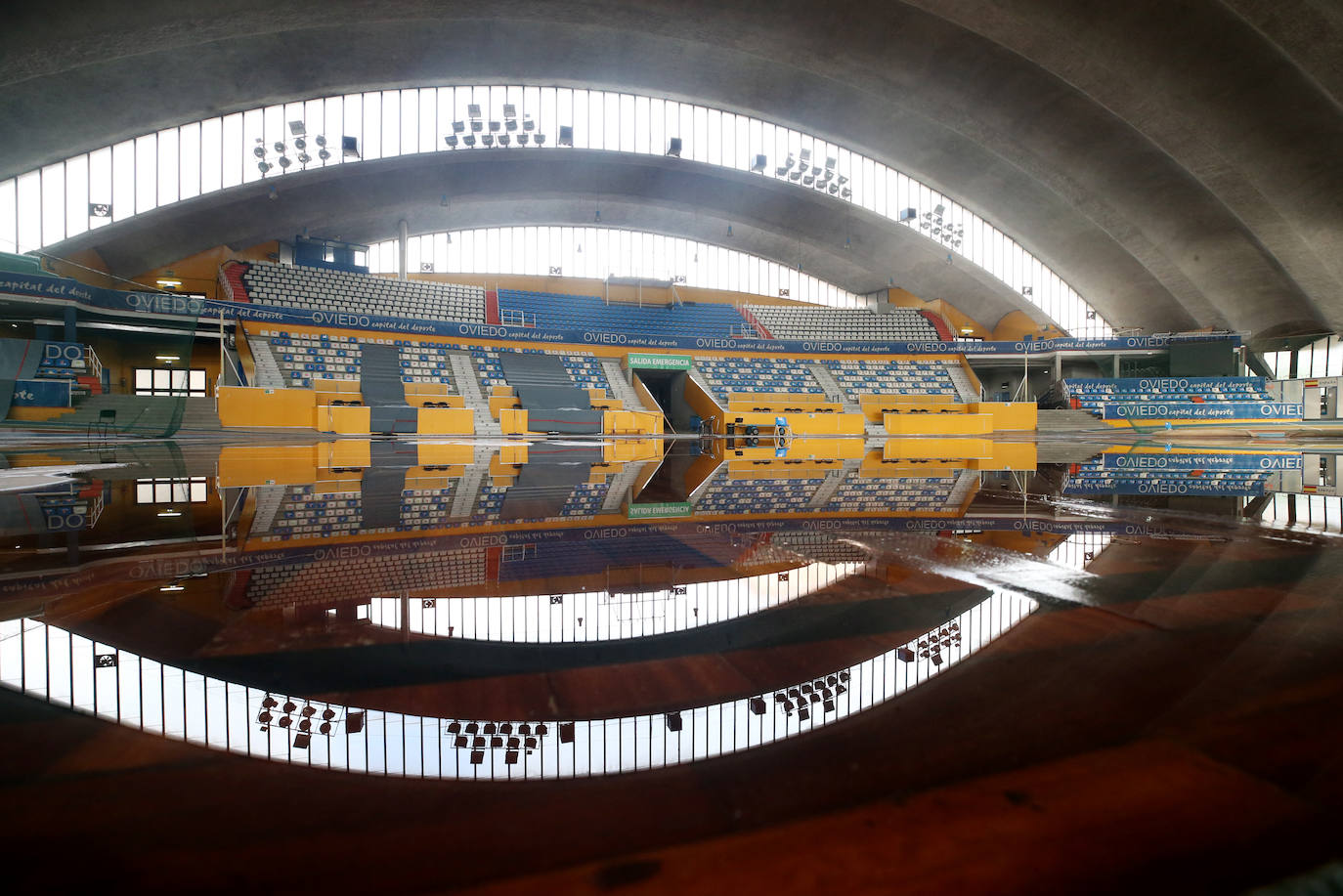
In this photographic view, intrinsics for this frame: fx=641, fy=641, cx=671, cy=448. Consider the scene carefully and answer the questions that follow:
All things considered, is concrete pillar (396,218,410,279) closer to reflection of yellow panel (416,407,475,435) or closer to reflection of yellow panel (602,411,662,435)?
reflection of yellow panel (416,407,475,435)

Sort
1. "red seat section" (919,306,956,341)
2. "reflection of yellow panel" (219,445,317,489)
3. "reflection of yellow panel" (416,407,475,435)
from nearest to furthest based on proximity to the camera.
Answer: "reflection of yellow panel" (219,445,317,489)
"reflection of yellow panel" (416,407,475,435)
"red seat section" (919,306,956,341)

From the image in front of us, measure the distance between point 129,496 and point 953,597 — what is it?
6601mm

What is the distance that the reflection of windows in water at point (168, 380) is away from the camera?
23.9 meters

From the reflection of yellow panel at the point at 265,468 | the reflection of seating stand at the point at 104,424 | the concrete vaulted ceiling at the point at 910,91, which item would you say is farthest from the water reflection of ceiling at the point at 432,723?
the concrete vaulted ceiling at the point at 910,91

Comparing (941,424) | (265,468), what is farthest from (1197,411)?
(265,468)

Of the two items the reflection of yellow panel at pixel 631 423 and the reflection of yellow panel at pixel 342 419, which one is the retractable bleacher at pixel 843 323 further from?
the reflection of yellow panel at pixel 342 419

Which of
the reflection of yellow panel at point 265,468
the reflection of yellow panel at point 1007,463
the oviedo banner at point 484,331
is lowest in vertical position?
the reflection of yellow panel at point 265,468

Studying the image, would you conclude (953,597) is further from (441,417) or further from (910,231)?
(910,231)

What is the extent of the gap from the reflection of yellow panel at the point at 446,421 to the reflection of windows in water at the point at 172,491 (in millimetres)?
13457

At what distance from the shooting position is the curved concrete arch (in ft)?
84.7

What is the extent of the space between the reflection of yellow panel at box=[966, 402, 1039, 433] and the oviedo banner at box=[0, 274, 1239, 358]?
5.19m

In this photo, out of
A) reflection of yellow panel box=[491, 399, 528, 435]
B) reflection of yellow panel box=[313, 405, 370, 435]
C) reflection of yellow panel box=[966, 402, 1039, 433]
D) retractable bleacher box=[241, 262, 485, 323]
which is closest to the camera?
reflection of yellow panel box=[313, 405, 370, 435]

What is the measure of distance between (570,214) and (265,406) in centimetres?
1996

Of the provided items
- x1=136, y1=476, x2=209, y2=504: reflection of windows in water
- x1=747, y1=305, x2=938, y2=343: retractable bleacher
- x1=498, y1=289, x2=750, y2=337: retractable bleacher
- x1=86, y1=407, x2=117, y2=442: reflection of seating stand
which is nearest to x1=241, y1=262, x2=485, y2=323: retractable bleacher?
x1=498, y1=289, x2=750, y2=337: retractable bleacher
